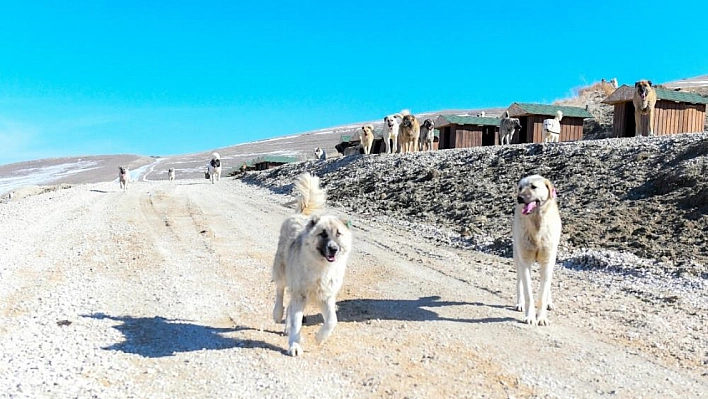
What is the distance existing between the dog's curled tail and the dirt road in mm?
1383

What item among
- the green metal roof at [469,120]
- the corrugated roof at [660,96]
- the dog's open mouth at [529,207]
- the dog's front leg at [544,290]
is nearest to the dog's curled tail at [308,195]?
the dog's open mouth at [529,207]

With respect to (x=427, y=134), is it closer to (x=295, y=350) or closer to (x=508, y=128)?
(x=508, y=128)

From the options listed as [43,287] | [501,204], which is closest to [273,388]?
[43,287]

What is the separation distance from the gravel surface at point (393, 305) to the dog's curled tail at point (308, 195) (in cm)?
139

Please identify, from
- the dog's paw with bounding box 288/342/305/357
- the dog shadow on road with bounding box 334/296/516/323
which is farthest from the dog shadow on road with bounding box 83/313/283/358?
the dog shadow on road with bounding box 334/296/516/323

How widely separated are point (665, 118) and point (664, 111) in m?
0.36

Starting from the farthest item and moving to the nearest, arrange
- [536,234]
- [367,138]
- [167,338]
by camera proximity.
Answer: [367,138] → [536,234] → [167,338]

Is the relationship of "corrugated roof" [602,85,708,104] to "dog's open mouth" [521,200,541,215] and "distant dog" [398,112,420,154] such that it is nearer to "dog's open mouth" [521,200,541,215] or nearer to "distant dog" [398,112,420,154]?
"distant dog" [398,112,420,154]

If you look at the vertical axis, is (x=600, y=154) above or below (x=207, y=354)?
above

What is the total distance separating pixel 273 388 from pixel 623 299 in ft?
18.7

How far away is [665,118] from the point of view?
30016 mm

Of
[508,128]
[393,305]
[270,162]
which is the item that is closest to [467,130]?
[508,128]

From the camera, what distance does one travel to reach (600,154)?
60.3 feet

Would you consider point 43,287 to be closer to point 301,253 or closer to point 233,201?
point 301,253
